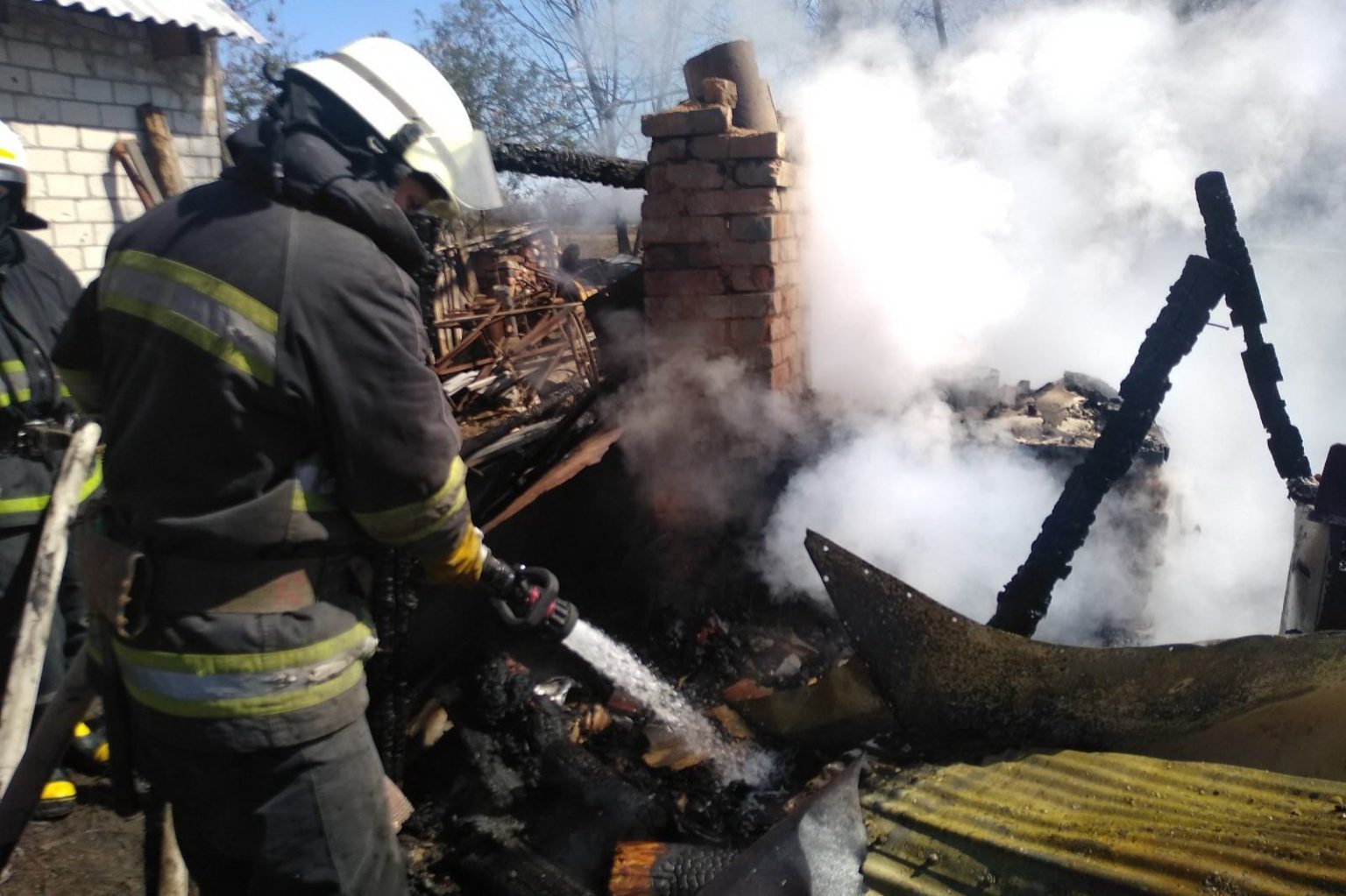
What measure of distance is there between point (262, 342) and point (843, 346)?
3359mm

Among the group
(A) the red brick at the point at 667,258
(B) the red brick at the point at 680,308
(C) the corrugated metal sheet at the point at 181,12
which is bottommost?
(B) the red brick at the point at 680,308

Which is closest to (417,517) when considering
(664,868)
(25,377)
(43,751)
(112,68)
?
(43,751)

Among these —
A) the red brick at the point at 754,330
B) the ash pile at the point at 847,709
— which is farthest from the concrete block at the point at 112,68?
the red brick at the point at 754,330

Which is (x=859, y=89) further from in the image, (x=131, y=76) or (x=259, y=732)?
(x=131, y=76)

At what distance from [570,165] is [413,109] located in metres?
2.31

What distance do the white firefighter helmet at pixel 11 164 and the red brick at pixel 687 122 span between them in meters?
2.40

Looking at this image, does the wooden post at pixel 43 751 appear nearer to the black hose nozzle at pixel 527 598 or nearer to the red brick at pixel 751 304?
the black hose nozzle at pixel 527 598

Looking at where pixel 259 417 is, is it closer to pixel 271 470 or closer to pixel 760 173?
pixel 271 470

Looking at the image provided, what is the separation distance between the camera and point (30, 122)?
683cm

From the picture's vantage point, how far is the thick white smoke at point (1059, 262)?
4238 millimetres

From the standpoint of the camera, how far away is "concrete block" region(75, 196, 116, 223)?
7172mm

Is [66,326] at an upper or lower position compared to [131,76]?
lower

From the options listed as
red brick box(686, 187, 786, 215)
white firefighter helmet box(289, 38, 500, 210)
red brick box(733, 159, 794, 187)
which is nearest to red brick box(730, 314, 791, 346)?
red brick box(686, 187, 786, 215)

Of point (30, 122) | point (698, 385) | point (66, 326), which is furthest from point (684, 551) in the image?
point (30, 122)
